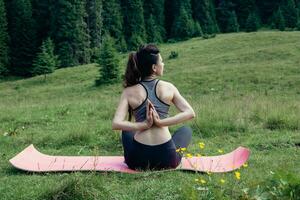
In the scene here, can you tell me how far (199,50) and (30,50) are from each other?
91.6ft

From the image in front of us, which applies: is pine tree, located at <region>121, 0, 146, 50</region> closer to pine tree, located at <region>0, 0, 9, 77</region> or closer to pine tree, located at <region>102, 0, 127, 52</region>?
pine tree, located at <region>102, 0, 127, 52</region>

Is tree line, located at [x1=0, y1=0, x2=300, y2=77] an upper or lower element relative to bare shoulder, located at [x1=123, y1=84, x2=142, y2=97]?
lower

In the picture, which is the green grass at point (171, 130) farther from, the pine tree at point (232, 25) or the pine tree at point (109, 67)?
the pine tree at point (232, 25)

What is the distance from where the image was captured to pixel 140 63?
6449mm

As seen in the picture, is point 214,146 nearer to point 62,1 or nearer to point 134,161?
point 134,161

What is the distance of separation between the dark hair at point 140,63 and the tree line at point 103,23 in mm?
40477

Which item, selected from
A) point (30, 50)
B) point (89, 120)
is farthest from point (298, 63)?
point (30, 50)

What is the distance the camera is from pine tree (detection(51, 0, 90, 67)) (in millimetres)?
57219

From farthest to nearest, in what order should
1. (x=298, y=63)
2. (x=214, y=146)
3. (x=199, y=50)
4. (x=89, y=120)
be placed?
(x=199, y=50) → (x=298, y=63) → (x=89, y=120) → (x=214, y=146)

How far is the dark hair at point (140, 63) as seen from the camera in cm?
639

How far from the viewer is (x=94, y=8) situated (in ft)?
206

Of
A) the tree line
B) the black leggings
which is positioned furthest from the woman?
the tree line

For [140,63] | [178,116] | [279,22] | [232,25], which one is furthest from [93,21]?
[178,116]

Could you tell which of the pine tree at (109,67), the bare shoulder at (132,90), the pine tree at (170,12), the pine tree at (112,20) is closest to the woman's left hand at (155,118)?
the bare shoulder at (132,90)
